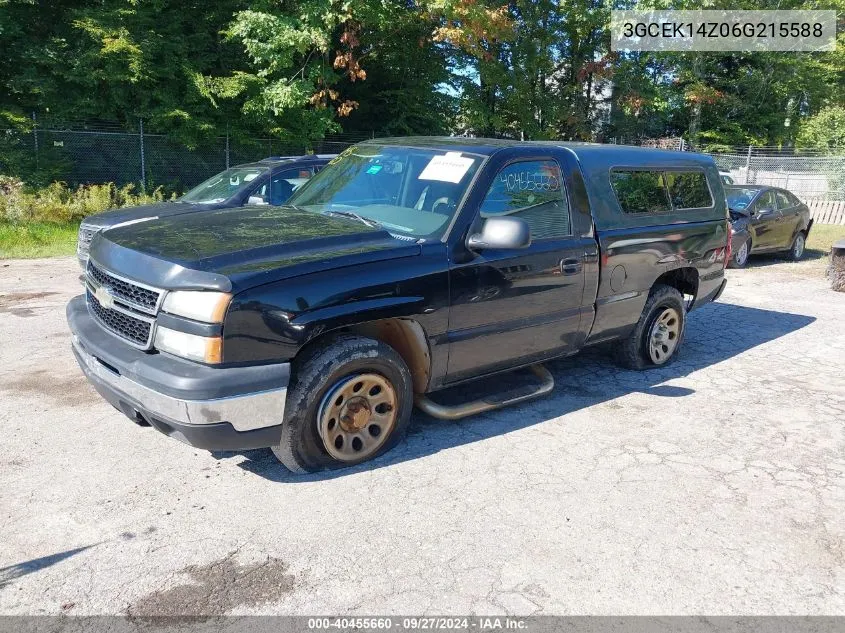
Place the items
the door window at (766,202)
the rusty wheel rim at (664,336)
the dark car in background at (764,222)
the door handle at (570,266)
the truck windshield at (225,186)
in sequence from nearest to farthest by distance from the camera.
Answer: the door handle at (570,266) < the rusty wheel rim at (664,336) < the truck windshield at (225,186) < the dark car in background at (764,222) < the door window at (766,202)

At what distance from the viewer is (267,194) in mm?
8812

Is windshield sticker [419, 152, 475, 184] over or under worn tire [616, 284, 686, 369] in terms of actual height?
over

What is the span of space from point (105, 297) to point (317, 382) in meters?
1.38

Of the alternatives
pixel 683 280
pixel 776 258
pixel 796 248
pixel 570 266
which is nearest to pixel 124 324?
pixel 570 266

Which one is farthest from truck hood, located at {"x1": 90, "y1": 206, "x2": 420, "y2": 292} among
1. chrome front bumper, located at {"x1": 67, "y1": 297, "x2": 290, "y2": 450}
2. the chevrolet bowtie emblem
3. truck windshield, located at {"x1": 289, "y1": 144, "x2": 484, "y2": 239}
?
chrome front bumper, located at {"x1": 67, "y1": 297, "x2": 290, "y2": 450}

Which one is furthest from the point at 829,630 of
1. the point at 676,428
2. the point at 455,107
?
the point at 455,107

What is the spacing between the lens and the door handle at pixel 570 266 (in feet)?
15.9

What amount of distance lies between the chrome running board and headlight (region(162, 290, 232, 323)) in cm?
161

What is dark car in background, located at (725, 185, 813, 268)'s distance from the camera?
1193 centimetres

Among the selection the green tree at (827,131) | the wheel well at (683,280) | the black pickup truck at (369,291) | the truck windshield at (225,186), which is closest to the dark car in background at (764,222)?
the wheel well at (683,280)

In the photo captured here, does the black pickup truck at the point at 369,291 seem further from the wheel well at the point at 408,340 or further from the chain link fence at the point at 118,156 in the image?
the chain link fence at the point at 118,156

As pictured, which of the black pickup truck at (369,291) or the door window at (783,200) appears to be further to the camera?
the door window at (783,200)

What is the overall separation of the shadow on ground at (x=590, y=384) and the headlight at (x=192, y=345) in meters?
0.93

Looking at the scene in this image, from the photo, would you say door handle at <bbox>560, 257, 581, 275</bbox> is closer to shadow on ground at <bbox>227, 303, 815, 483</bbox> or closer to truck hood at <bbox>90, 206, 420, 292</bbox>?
shadow on ground at <bbox>227, 303, 815, 483</bbox>
